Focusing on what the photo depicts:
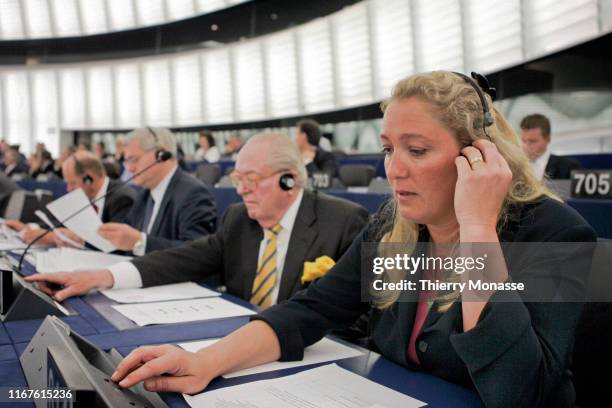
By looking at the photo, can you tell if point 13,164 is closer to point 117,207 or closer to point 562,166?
point 117,207

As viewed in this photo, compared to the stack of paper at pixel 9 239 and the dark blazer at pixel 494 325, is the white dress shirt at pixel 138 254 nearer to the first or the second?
the stack of paper at pixel 9 239

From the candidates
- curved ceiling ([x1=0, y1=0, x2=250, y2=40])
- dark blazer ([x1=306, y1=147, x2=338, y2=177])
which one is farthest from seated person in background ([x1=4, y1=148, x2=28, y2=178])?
dark blazer ([x1=306, y1=147, x2=338, y2=177])

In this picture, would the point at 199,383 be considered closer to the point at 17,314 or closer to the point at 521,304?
the point at 521,304

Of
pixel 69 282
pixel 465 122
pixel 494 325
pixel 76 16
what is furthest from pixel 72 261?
pixel 76 16

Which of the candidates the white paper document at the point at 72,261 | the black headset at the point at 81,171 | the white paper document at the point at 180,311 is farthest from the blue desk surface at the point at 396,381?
the black headset at the point at 81,171

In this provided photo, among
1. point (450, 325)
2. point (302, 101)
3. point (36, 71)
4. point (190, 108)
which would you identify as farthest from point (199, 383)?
point (36, 71)

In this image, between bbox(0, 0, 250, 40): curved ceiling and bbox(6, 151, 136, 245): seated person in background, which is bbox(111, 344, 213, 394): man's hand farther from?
bbox(0, 0, 250, 40): curved ceiling

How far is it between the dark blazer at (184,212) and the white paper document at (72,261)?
37 cm

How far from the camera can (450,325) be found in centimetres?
102

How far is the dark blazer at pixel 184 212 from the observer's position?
2676mm

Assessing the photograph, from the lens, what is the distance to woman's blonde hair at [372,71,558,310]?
1.05m

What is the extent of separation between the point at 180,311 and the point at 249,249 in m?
0.49

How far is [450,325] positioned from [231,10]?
11.4 metres

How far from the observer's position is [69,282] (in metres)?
1.64
